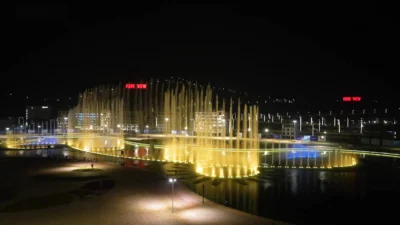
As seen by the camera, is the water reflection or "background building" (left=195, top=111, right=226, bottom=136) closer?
the water reflection

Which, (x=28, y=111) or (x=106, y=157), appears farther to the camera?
(x=28, y=111)

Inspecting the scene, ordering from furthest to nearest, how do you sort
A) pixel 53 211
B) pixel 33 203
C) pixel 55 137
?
pixel 55 137, pixel 33 203, pixel 53 211

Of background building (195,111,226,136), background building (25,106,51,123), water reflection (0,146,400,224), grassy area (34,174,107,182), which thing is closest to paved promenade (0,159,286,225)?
grassy area (34,174,107,182)

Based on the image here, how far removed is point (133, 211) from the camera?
44.6 ft

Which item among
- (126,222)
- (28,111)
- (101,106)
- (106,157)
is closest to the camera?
(126,222)

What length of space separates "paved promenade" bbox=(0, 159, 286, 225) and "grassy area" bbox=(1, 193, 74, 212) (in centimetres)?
46

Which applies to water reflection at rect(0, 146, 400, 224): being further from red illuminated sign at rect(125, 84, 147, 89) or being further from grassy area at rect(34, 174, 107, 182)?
red illuminated sign at rect(125, 84, 147, 89)

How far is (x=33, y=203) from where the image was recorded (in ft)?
48.1

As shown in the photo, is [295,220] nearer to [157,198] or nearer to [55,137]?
[157,198]

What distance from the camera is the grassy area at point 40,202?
13.9 m

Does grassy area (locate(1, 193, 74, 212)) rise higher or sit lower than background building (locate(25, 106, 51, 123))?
lower

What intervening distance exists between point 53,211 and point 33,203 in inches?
64.8

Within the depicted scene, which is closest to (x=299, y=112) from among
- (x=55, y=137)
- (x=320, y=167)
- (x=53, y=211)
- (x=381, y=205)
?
(x=55, y=137)

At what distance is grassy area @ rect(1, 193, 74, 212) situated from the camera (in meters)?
13.9
